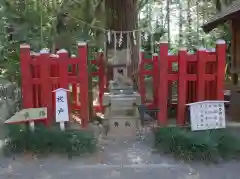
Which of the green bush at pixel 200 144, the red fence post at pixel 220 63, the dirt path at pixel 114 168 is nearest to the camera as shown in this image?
the dirt path at pixel 114 168

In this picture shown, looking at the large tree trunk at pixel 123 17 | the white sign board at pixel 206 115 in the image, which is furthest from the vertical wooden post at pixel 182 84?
the large tree trunk at pixel 123 17

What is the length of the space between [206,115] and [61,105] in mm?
2605

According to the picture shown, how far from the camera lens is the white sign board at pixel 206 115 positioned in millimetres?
6113

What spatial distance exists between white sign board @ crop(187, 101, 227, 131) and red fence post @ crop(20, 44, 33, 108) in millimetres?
3000

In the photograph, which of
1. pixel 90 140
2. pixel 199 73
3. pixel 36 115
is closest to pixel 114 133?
pixel 90 140

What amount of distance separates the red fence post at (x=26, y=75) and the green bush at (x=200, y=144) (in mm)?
2566

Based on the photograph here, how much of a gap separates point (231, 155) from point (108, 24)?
4.66 m

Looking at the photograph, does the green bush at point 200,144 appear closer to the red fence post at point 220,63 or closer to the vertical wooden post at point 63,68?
the red fence post at point 220,63

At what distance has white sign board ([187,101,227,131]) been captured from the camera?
611cm

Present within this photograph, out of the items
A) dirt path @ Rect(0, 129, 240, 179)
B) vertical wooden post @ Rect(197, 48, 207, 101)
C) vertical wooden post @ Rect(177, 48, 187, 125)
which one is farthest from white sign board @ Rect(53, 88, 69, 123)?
vertical wooden post @ Rect(197, 48, 207, 101)

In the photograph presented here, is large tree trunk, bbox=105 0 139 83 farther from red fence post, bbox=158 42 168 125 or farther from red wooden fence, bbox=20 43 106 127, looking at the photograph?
red wooden fence, bbox=20 43 106 127

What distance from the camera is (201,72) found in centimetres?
659

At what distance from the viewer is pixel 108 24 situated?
28.9 ft

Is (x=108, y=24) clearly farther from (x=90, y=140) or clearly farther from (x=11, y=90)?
(x=90, y=140)
